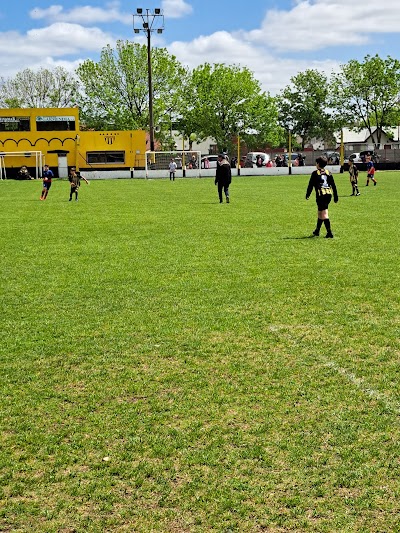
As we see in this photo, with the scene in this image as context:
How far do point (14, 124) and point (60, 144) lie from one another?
3996 millimetres

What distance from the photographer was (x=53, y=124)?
54.8 metres

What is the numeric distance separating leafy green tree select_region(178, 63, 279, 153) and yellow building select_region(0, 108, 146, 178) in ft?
87.1

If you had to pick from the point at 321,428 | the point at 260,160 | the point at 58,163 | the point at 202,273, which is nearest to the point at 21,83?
the point at 58,163

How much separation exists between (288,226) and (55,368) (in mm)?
11607

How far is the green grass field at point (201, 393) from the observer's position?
12.7ft

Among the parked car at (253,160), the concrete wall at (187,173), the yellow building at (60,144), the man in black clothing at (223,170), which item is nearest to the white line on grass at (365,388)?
the man in black clothing at (223,170)

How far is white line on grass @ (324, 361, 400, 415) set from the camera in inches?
205

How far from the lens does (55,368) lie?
244 inches

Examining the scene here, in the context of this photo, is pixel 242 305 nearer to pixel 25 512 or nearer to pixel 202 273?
pixel 202 273

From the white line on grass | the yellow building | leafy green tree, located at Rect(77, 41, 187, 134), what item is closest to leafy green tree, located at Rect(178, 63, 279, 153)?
leafy green tree, located at Rect(77, 41, 187, 134)

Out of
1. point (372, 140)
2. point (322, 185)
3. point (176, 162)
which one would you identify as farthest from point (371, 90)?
point (322, 185)

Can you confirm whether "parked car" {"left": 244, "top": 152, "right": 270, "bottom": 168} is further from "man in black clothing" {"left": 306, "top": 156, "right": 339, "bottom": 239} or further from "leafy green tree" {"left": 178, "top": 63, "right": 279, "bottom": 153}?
"man in black clothing" {"left": 306, "top": 156, "right": 339, "bottom": 239}

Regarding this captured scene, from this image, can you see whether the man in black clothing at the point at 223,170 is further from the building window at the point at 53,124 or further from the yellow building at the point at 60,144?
the building window at the point at 53,124

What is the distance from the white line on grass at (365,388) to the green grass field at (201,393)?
17 mm
